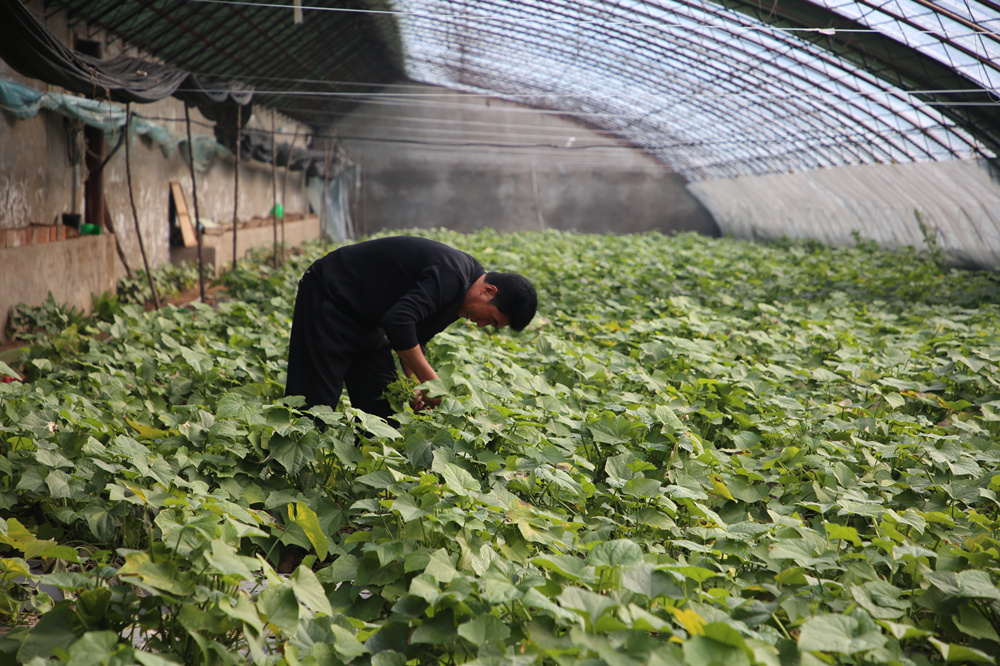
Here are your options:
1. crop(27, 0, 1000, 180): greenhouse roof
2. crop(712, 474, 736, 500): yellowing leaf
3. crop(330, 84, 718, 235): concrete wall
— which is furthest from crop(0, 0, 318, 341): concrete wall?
crop(330, 84, 718, 235): concrete wall

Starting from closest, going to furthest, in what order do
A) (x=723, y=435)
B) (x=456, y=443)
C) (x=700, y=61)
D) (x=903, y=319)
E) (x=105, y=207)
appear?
(x=456, y=443) < (x=723, y=435) < (x=903, y=319) < (x=105, y=207) < (x=700, y=61)

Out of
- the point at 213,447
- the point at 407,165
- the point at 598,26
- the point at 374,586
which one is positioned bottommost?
the point at 374,586

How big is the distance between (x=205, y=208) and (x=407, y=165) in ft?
41.5

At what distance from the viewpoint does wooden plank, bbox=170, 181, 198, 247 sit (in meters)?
13.6

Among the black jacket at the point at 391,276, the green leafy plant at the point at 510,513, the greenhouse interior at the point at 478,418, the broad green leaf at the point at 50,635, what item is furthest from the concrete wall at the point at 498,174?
the broad green leaf at the point at 50,635

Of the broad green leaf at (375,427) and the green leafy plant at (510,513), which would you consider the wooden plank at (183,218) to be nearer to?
the green leafy plant at (510,513)

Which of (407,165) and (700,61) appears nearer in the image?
(700,61)

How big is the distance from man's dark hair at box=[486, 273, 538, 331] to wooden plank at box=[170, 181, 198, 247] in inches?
452

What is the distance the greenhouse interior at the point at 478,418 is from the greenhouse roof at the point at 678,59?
12 cm

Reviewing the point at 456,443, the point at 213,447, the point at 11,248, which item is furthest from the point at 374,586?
the point at 11,248

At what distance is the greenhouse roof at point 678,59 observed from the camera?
419 inches

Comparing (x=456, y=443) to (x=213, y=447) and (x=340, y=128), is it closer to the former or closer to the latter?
(x=213, y=447)

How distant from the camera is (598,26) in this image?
16109 millimetres

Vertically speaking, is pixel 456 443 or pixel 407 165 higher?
pixel 407 165
